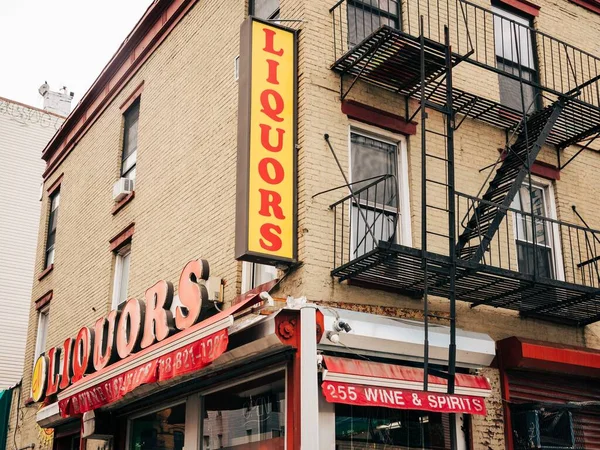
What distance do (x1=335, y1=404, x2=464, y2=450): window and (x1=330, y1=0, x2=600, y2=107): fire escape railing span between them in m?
4.97

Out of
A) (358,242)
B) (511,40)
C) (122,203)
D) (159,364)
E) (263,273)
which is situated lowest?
(159,364)

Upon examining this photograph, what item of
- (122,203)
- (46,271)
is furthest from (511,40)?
(46,271)

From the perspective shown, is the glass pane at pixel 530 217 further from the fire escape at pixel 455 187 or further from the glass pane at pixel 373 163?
the glass pane at pixel 373 163

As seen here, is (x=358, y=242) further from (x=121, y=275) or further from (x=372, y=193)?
(x=121, y=275)

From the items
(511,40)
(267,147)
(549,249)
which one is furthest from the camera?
(511,40)

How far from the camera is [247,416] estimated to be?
1075 centimetres

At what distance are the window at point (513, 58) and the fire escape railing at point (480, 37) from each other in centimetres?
2

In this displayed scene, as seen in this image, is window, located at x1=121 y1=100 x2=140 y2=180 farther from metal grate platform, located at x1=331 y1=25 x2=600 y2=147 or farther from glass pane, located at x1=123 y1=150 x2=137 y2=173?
metal grate platform, located at x1=331 y1=25 x2=600 y2=147

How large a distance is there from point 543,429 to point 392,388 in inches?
111

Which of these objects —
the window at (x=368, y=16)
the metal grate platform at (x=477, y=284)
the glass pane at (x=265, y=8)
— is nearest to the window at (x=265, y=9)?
the glass pane at (x=265, y=8)

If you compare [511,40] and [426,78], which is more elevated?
[511,40]

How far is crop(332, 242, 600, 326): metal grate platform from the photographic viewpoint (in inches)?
383

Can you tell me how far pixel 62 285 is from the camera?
61.0 feet

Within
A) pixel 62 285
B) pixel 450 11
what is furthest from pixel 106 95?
pixel 450 11
